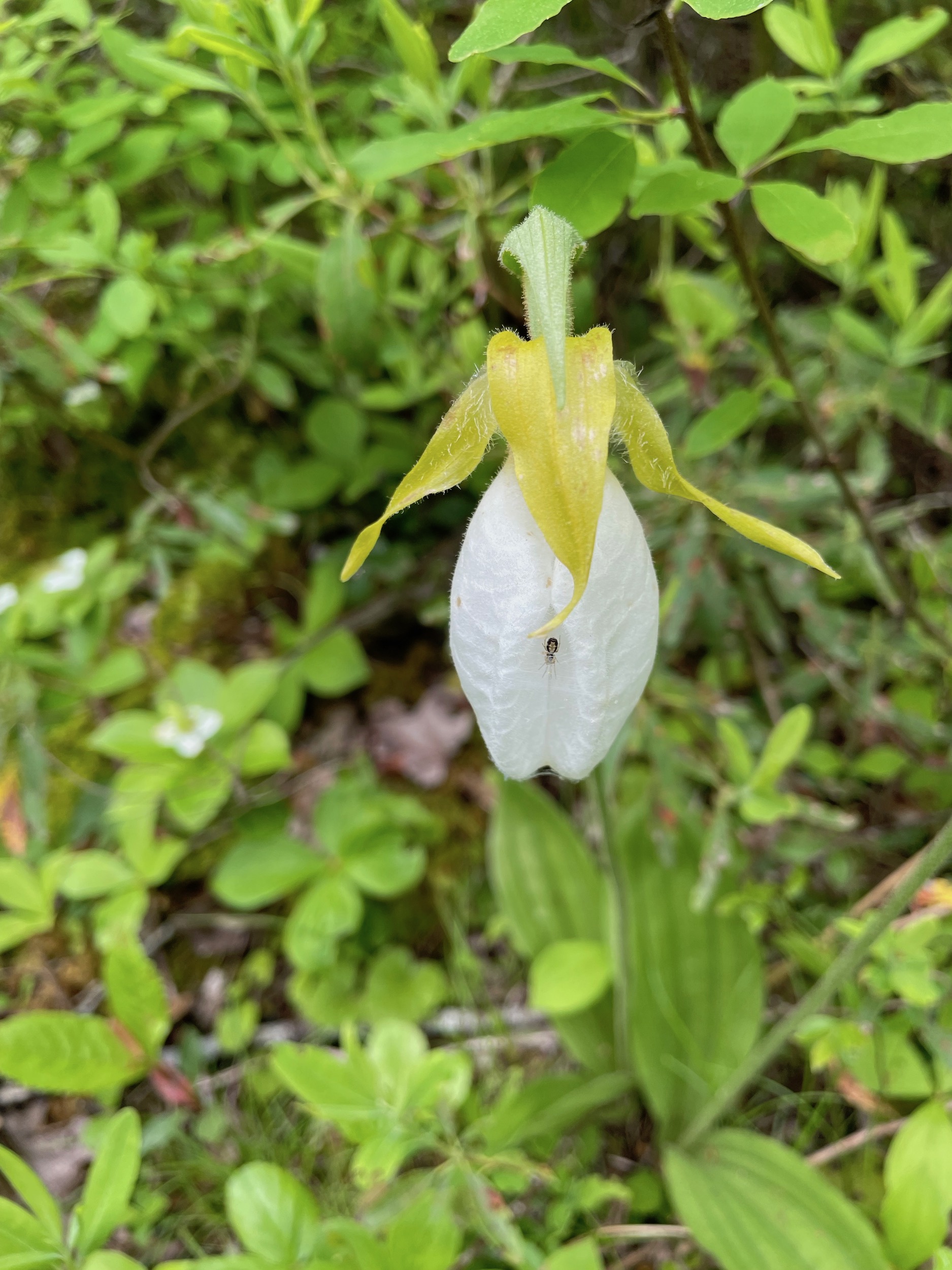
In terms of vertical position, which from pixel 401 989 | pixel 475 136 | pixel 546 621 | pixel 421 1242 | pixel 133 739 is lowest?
pixel 401 989

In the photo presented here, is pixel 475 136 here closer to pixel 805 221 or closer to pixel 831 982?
pixel 805 221

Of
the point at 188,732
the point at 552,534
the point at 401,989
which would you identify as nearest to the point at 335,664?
the point at 188,732

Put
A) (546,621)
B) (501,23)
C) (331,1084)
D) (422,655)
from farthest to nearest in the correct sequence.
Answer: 1. (422,655)
2. (331,1084)
3. (546,621)
4. (501,23)

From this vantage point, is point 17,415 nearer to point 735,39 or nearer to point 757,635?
point 757,635

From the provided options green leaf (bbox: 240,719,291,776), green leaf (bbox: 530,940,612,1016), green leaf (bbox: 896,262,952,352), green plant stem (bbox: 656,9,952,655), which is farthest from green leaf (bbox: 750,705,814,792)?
green leaf (bbox: 240,719,291,776)

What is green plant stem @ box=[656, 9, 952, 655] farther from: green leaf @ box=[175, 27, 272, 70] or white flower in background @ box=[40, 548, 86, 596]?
white flower in background @ box=[40, 548, 86, 596]

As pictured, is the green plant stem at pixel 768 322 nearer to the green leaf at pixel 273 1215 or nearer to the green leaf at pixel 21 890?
the green leaf at pixel 273 1215

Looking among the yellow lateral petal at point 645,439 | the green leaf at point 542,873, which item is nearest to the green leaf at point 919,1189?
the green leaf at point 542,873
